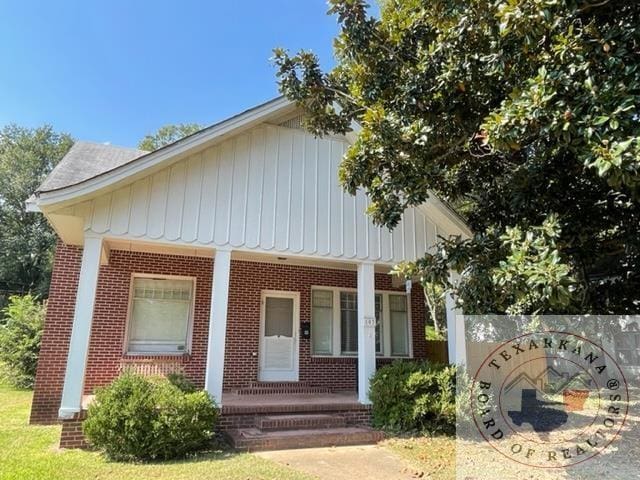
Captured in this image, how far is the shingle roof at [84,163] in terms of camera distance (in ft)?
24.0

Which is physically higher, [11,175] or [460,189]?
[11,175]

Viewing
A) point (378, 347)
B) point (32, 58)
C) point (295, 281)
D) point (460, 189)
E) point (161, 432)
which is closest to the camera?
point (161, 432)

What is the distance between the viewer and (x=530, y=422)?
7965mm

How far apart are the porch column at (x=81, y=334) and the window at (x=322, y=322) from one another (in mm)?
5415

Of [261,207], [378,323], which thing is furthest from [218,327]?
[378,323]

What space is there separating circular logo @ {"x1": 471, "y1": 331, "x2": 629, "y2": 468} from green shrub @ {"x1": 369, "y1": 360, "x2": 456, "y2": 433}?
0.46 metres

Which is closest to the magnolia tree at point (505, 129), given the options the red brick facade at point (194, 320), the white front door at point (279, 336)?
the red brick facade at point (194, 320)

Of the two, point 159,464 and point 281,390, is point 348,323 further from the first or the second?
point 159,464

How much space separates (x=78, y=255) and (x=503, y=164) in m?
8.14

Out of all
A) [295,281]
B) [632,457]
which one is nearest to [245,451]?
[295,281]

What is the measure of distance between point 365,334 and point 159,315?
181 inches

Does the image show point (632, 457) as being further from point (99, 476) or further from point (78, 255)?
point (78, 255)

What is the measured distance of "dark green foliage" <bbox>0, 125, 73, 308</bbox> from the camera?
28.4 meters

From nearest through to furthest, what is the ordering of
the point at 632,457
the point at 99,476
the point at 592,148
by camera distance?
the point at 592,148 → the point at 99,476 → the point at 632,457
